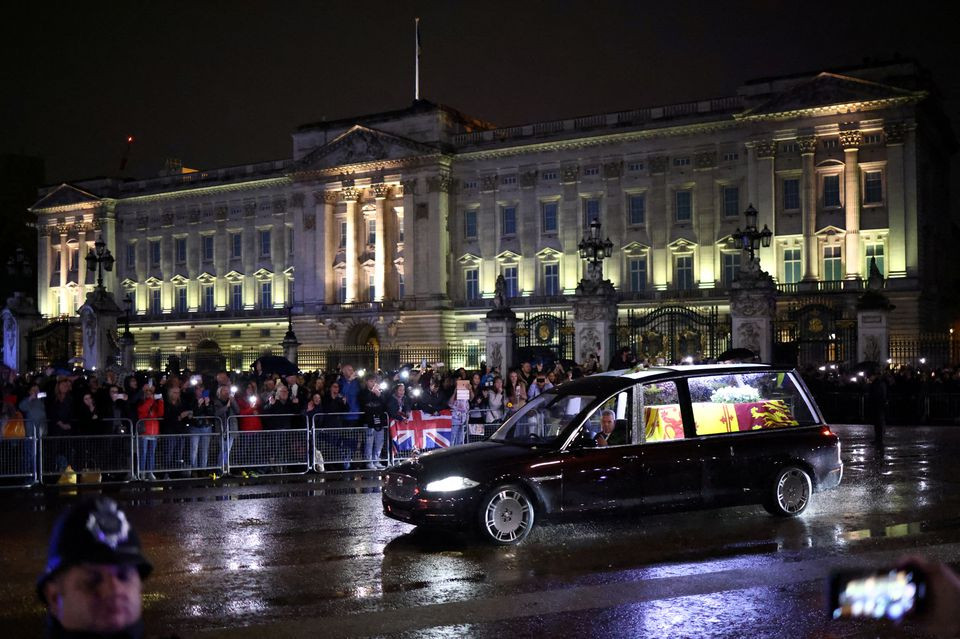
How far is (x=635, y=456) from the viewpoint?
35.4 feet

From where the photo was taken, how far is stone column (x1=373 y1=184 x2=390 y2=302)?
217 feet

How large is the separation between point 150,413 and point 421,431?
467 centimetres

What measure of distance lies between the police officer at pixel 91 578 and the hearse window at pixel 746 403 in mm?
9144

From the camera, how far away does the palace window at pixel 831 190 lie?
53188mm

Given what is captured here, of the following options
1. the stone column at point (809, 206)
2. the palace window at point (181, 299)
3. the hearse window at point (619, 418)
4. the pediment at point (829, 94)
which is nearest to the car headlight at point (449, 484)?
the hearse window at point (619, 418)

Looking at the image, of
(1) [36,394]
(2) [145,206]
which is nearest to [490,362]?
(1) [36,394]

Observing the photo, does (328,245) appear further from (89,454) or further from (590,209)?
(89,454)

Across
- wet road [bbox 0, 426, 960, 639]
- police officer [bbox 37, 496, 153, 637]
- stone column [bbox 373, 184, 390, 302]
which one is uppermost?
stone column [bbox 373, 184, 390, 302]

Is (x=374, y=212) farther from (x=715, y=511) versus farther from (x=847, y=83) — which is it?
(x=715, y=511)

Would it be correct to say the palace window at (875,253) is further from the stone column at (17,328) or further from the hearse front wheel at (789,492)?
the hearse front wheel at (789,492)

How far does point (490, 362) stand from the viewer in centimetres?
3088

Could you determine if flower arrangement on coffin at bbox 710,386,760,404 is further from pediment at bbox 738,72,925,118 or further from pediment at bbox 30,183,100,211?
pediment at bbox 30,183,100,211

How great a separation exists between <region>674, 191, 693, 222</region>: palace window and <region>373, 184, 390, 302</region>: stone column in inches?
744

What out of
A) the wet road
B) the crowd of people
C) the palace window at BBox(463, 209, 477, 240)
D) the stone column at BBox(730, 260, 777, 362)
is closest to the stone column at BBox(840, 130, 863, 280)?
the palace window at BBox(463, 209, 477, 240)
